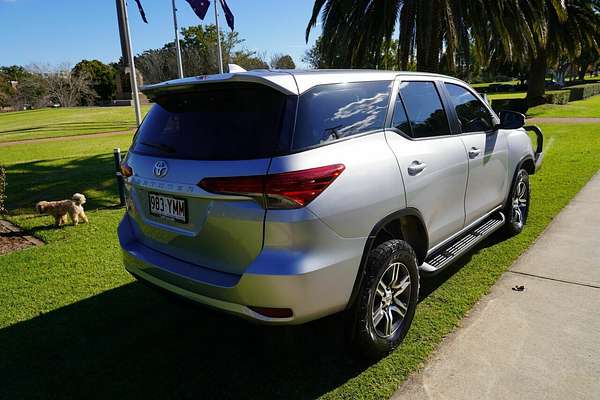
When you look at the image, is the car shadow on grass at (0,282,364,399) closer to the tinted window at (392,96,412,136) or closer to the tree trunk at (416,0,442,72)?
the tinted window at (392,96,412,136)

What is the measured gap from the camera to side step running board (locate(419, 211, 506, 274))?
3395 millimetres

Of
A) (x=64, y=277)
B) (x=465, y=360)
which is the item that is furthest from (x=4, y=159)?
(x=465, y=360)

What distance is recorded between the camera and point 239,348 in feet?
10.4

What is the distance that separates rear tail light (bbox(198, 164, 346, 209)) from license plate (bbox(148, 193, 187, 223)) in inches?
15.3

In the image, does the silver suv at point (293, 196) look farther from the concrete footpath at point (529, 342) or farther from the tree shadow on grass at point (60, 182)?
the tree shadow on grass at point (60, 182)

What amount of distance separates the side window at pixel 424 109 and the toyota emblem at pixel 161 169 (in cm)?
173

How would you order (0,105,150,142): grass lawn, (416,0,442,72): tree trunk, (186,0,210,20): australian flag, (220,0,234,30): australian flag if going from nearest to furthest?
(416,0,442,72): tree trunk < (186,0,210,20): australian flag < (220,0,234,30): australian flag < (0,105,150,142): grass lawn

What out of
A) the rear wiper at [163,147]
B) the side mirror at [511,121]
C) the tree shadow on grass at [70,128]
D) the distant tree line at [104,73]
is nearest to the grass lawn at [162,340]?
the rear wiper at [163,147]

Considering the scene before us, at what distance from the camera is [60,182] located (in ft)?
30.5

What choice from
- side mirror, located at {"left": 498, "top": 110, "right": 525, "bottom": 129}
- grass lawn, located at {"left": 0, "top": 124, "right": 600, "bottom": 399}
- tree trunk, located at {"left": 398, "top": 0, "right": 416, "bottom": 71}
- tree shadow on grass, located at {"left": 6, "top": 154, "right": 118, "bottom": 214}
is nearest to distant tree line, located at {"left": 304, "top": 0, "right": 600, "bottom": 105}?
tree trunk, located at {"left": 398, "top": 0, "right": 416, "bottom": 71}

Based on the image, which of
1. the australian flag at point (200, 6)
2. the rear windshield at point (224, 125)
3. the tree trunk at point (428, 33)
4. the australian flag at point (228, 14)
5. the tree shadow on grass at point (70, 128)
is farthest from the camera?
the tree shadow on grass at point (70, 128)

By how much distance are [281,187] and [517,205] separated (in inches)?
152

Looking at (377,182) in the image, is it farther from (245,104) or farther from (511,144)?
(511,144)

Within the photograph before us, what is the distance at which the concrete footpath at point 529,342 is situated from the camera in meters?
2.63
